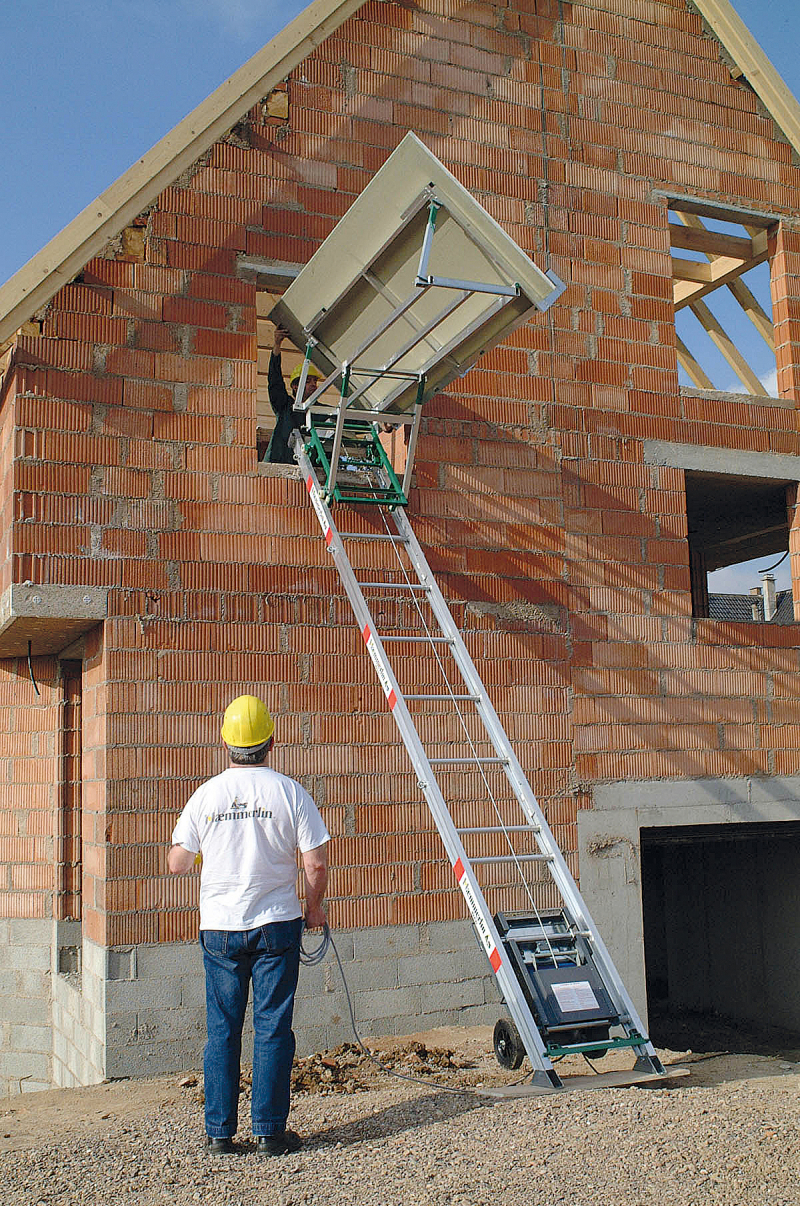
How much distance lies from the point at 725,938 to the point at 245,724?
315 inches

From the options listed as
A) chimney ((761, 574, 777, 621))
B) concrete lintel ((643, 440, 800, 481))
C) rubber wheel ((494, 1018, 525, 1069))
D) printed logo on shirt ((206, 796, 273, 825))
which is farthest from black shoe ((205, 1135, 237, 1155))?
chimney ((761, 574, 777, 621))

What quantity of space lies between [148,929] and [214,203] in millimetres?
4460

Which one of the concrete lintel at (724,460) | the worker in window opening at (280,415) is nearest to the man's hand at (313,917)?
the worker in window opening at (280,415)

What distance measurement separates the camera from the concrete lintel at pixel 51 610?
231 inches

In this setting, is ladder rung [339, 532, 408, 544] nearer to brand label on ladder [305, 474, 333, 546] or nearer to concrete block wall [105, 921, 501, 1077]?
brand label on ladder [305, 474, 333, 546]

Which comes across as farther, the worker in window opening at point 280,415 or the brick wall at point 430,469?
the worker in window opening at point 280,415

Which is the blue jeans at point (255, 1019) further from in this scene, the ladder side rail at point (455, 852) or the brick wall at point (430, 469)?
the brick wall at point (430, 469)

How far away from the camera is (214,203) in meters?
6.80

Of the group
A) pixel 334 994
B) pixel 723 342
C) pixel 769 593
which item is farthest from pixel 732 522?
pixel 769 593

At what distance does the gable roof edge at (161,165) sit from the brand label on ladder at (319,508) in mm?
1845

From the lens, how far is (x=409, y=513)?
698 centimetres

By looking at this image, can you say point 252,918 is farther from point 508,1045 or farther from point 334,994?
point 334,994

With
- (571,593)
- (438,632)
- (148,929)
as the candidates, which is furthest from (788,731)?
(148,929)

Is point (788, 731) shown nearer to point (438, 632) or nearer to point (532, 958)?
point (438, 632)
